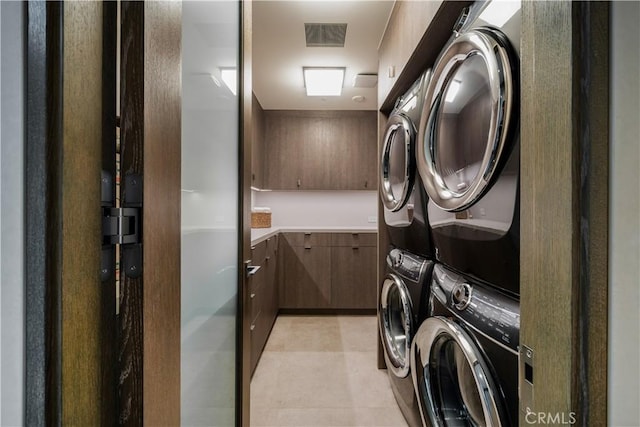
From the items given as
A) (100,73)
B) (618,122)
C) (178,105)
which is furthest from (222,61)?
(618,122)

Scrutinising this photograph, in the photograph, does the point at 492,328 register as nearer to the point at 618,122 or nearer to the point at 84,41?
the point at 618,122

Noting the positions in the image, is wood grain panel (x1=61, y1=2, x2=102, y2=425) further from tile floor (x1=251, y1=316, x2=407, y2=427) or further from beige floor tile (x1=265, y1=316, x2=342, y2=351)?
beige floor tile (x1=265, y1=316, x2=342, y2=351)

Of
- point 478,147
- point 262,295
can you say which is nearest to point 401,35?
point 478,147

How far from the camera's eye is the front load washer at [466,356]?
2.48 ft

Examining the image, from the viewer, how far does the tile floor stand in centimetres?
177

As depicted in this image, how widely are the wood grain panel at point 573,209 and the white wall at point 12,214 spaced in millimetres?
735

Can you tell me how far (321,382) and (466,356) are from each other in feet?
4.96

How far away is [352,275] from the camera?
3627 millimetres

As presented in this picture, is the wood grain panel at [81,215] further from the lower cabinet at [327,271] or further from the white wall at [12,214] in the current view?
the lower cabinet at [327,271]

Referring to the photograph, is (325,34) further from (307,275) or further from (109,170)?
(307,275)

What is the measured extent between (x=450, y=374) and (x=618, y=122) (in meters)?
0.98

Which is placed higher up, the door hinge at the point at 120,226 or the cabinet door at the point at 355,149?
the cabinet door at the point at 355,149

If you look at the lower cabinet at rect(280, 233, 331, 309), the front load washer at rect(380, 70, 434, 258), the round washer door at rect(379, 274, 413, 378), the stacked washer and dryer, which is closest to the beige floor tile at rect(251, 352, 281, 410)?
the round washer door at rect(379, 274, 413, 378)

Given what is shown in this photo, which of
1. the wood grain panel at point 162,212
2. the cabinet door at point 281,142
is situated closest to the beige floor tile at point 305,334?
the cabinet door at point 281,142
